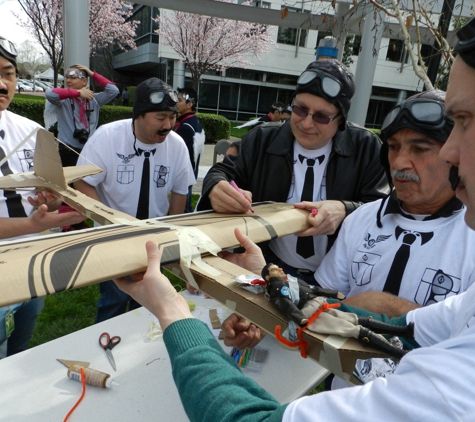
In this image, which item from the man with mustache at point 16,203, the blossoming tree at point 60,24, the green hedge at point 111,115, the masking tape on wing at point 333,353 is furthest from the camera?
the blossoming tree at point 60,24

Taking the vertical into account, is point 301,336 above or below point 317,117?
below

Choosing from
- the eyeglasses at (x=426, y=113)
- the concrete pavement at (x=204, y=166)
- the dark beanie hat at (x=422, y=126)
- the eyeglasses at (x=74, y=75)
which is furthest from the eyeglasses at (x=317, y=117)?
the concrete pavement at (x=204, y=166)

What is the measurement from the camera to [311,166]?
2.16 m

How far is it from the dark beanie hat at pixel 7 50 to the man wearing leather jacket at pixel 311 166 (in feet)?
4.10

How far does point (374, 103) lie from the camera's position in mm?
26641

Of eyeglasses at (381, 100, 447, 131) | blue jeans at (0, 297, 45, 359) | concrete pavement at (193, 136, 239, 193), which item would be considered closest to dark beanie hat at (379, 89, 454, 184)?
eyeglasses at (381, 100, 447, 131)

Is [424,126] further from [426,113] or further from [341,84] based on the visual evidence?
[341,84]

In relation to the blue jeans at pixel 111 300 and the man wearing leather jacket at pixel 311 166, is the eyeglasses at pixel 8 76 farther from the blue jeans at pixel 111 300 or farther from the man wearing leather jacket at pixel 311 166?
the blue jeans at pixel 111 300

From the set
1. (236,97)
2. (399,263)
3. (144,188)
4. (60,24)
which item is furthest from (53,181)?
(236,97)

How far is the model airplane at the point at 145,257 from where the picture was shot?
3.32 feet

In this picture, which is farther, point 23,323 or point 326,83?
point 23,323

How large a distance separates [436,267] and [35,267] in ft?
5.02

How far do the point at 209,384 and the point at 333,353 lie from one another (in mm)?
325

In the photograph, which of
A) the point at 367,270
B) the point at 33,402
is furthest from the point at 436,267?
the point at 33,402
